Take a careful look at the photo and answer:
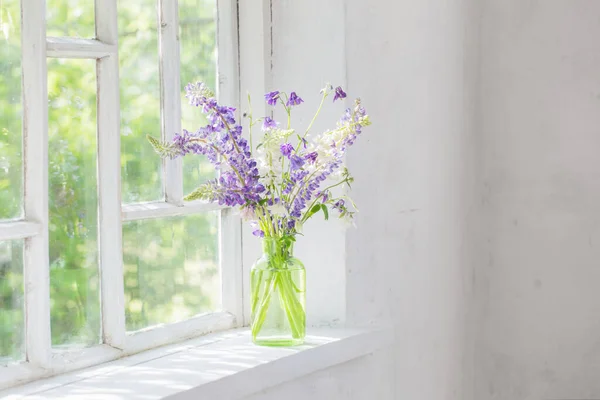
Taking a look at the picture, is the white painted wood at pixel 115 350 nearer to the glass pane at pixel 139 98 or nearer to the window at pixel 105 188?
the window at pixel 105 188

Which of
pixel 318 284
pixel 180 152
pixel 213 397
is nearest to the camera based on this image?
pixel 213 397

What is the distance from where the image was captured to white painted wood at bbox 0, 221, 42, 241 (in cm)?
136

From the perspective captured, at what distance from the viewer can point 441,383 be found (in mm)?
2205

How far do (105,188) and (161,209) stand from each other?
163 millimetres

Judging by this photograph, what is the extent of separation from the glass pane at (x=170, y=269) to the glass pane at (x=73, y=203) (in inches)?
3.8

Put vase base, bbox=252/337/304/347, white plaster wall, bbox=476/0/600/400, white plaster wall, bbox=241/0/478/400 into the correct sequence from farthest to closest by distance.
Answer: white plaster wall, bbox=476/0/600/400 → white plaster wall, bbox=241/0/478/400 → vase base, bbox=252/337/304/347

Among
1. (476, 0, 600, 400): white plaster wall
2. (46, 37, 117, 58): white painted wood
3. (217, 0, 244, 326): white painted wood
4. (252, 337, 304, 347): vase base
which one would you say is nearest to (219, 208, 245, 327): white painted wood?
(217, 0, 244, 326): white painted wood

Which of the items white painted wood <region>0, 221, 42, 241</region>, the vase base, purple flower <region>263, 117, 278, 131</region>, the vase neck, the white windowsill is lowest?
the white windowsill

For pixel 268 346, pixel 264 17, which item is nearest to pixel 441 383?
pixel 268 346

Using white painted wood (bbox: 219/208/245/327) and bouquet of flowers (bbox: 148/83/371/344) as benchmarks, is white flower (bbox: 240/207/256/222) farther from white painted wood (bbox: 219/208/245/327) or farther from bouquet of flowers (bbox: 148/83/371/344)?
white painted wood (bbox: 219/208/245/327)

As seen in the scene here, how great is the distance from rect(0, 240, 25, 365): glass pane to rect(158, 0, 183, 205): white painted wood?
15.5 inches

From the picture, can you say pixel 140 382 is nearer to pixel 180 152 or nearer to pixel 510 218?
pixel 180 152

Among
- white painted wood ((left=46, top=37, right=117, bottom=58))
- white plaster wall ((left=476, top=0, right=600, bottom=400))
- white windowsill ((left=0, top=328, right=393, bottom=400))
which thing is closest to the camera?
white windowsill ((left=0, top=328, right=393, bottom=400))

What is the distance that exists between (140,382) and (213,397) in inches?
5.1
